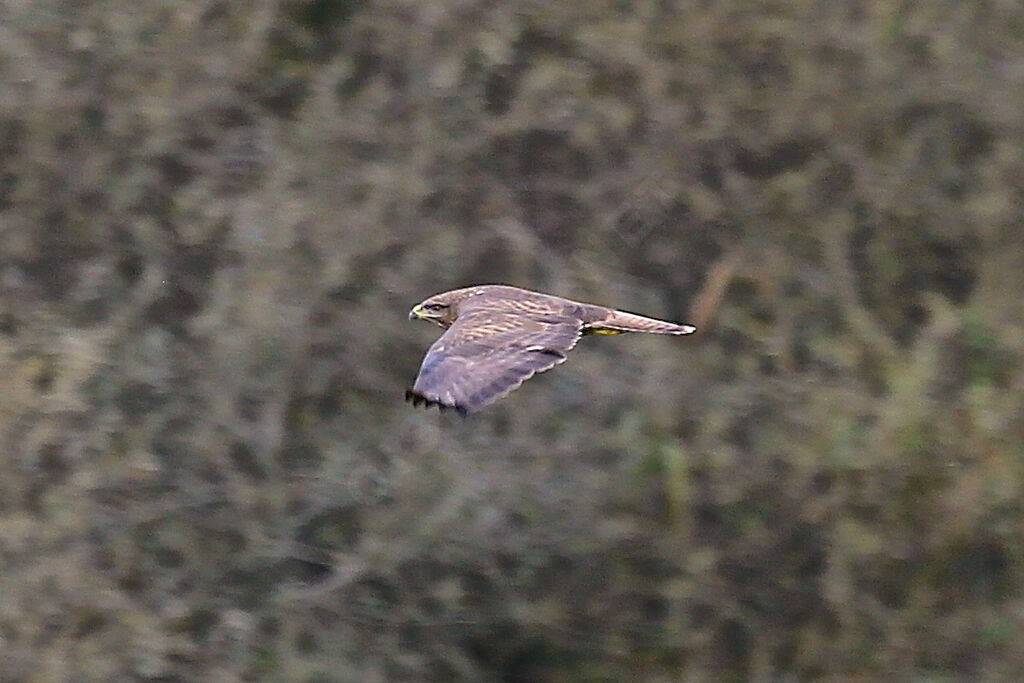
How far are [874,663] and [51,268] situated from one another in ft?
8.62

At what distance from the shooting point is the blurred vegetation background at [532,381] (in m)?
5.41

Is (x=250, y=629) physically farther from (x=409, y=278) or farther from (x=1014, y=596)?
(x=1014, y=596)

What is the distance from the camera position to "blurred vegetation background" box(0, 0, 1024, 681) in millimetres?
5410

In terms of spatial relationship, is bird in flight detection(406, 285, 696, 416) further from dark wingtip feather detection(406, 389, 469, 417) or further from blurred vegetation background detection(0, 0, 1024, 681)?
blurred vegetation background detection(0, 0, 1024, 681)

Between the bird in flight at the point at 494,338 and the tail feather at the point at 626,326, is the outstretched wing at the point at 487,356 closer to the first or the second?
the bird in flight at the point at 494,338

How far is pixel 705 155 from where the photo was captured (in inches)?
249

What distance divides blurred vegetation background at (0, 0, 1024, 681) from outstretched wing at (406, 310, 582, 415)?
4.87 ft

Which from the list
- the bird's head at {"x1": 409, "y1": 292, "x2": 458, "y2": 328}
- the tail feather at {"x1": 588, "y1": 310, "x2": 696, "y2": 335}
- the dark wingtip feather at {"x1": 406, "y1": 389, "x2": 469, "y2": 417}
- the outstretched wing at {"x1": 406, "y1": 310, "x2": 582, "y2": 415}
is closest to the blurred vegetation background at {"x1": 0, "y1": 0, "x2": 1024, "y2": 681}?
the bird's head at {"x1": 409, "y1": 292, "x2": 458, "y2": 328}

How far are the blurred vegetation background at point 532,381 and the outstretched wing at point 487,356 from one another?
1484 millimetres

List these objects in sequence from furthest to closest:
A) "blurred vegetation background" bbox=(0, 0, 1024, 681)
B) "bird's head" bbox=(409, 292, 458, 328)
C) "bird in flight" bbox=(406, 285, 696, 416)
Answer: "blurred vegetation background" bbox=(0, 0, 1024, 681), "bird's head" bbox=(409, 292, 458, 328), "bird in flight" bbox=(406, 285, 696, 416)

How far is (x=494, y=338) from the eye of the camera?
373 centimetres

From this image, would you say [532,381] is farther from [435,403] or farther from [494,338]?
[435,403]

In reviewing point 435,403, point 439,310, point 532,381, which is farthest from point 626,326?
point 532,381

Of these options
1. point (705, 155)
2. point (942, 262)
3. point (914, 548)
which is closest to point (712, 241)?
point (705, 155)
